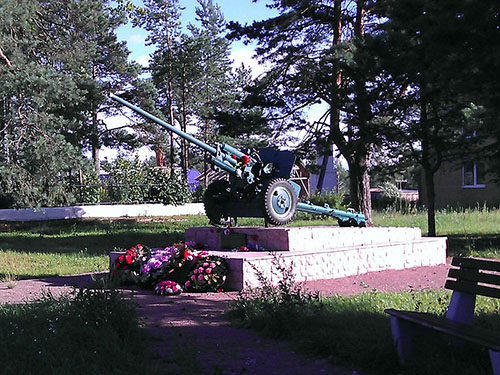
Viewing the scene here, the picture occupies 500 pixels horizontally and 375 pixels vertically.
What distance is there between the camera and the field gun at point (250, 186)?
10617mm

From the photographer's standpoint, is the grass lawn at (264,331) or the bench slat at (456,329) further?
the grass lawn at (264,331)

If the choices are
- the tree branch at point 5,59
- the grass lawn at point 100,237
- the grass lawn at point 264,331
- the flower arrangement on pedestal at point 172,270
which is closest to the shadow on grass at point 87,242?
the grass lawn at point 100,237

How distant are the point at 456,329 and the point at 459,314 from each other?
644mm

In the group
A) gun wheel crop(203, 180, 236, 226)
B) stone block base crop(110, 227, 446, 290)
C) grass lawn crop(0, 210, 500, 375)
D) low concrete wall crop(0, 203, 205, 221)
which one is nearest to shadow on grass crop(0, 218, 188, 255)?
low concrete wall crop(0, 203, 205, 221)

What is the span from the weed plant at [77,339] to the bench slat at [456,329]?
6.33 feet

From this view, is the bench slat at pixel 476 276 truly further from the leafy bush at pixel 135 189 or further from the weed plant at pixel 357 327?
the leafy bush at pixel 135 189

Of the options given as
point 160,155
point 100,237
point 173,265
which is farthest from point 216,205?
point 160,155

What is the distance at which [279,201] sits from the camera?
10.6m

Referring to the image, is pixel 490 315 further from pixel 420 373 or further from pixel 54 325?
pixel 54 325

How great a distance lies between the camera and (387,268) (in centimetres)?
1102

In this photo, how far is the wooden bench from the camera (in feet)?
13.9

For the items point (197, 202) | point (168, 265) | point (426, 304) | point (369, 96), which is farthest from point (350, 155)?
point (197, 202)

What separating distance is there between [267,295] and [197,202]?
2221 centimetres

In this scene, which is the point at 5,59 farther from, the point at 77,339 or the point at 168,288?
the point at 77,339
